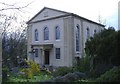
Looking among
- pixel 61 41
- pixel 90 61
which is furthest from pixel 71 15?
pixel 90 61

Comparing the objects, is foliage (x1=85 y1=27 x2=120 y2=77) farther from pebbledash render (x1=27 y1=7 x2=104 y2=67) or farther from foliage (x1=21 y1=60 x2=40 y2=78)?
pebbledash render (x1=27 y1=7 x2=104 y2=67)

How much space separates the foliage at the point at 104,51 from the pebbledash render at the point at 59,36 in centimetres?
1278

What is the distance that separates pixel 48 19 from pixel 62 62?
6.18 metres

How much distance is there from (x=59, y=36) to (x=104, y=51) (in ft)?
58.4

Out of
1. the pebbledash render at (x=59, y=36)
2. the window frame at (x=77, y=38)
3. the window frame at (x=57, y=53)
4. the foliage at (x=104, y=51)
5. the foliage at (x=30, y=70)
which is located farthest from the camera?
the window frame at (x=57, y=53)

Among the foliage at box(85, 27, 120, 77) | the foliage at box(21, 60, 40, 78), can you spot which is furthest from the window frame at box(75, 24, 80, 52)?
the foliage at box(21, 60, 40, 78)

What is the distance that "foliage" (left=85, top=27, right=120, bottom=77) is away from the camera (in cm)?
1138

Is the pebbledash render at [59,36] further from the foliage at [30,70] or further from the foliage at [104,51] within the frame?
the foliage at [30,70]

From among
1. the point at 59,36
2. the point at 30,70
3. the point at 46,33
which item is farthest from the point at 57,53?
the point at 30,70

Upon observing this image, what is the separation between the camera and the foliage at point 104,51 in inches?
448

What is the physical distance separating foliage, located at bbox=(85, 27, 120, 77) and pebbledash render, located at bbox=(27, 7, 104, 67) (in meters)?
12.8

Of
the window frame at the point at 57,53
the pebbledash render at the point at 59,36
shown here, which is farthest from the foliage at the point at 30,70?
the window frame at the point at 57,53

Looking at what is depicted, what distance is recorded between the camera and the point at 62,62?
97.0 feet

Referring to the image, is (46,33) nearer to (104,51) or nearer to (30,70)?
(30,70)
